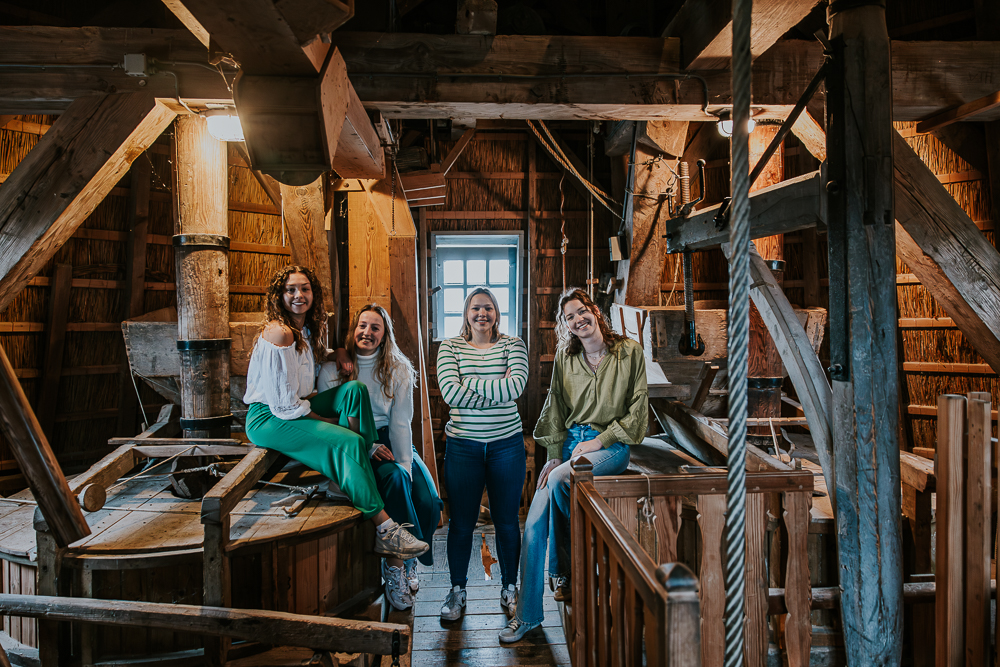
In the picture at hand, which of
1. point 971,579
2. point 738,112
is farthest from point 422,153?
point 971,579

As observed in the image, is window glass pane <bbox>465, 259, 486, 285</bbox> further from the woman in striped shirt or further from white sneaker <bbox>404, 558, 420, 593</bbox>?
white sneaker <bbox>404, 558, 420, 593</bbox>

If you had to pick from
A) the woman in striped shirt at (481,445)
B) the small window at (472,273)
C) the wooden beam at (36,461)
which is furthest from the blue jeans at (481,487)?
the small window at (472,273)

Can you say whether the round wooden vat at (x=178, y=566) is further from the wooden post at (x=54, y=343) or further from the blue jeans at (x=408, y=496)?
the wooden post at (x=54, y=343)

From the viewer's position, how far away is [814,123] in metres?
2.77

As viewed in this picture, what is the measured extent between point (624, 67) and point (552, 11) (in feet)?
10.3

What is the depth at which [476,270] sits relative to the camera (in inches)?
251

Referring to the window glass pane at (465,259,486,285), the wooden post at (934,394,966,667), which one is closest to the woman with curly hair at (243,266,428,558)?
the wooden post at (934,394,966,667)

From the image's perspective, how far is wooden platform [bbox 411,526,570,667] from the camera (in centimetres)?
271

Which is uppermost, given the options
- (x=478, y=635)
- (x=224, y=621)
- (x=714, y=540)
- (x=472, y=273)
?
(x=472, y=273)

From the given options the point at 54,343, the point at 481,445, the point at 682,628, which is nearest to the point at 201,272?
the point at 481,445

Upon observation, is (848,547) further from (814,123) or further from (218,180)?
(218,180)

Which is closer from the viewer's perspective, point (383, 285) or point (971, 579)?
point (971, 579)

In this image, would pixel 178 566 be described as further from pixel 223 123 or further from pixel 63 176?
pixel 223 123

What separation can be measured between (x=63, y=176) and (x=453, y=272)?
163 inches
